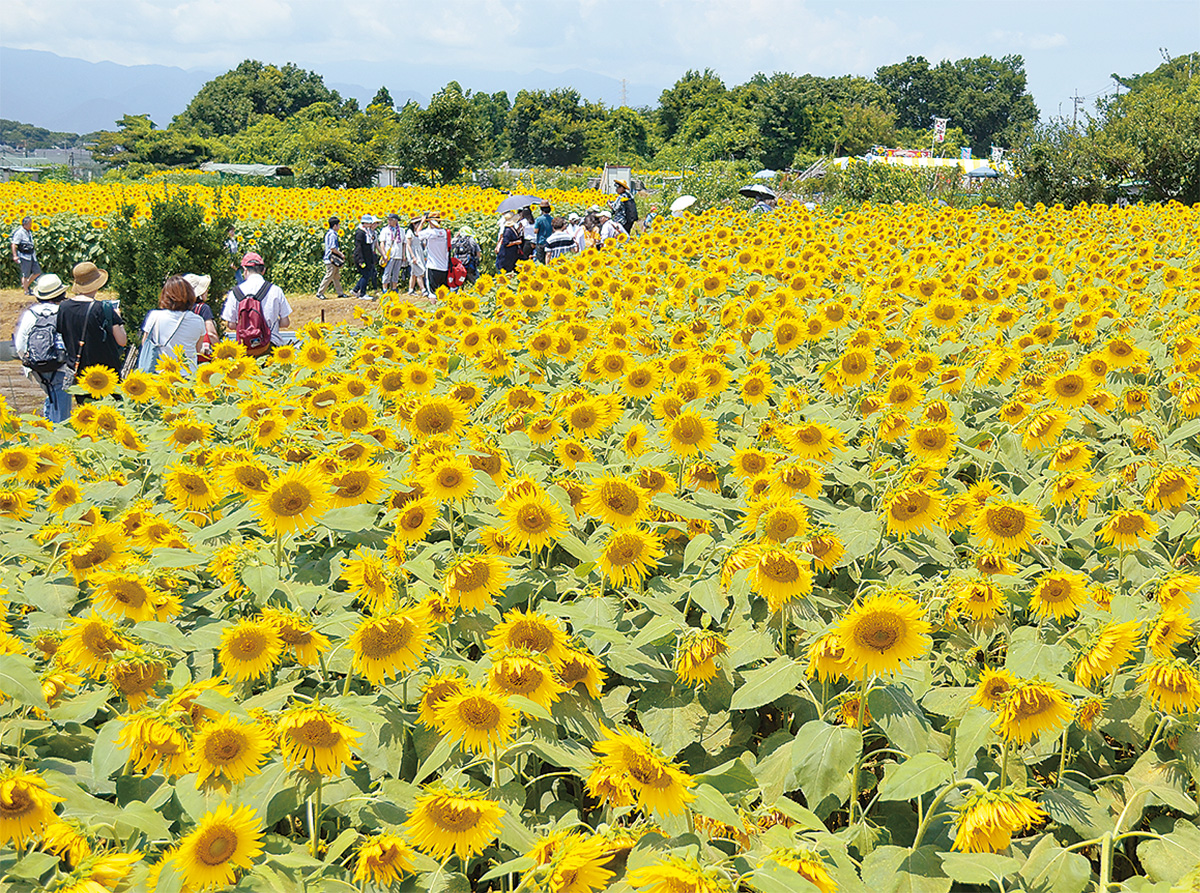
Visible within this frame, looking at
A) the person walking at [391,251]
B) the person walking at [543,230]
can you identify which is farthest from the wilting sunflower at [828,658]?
the person walking at [391,251]

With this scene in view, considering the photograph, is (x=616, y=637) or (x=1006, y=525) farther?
(x=1006, y=525)

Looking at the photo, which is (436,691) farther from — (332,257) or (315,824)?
(332,257)

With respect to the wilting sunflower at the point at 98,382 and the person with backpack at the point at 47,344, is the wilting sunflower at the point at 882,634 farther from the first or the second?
the person with backpack at the point at 47,344

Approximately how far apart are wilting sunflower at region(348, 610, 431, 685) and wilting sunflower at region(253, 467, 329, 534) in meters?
0.62

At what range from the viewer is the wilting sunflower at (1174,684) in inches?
→ 65.7

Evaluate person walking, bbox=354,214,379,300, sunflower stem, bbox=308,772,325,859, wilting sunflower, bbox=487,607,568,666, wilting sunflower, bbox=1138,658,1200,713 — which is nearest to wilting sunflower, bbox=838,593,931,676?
wilting sunflower, bbox=1138,658,1200,713

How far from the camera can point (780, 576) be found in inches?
78.5

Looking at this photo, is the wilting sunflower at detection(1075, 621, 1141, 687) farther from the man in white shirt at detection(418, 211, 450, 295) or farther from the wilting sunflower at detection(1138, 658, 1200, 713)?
the man in white shirt at detection(418, 211, 450, 295)

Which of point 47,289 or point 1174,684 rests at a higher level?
point 47,289

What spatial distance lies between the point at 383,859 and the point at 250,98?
123m

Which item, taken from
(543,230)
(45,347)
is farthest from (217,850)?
(543,230)

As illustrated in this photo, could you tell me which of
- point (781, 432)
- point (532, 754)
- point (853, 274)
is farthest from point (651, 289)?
point (532, 754)

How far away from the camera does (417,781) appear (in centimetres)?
174

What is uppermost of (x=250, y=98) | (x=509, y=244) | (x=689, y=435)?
(x=250, y=98)
